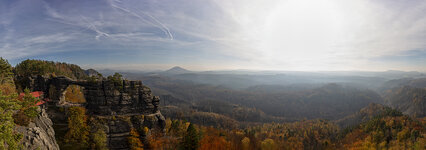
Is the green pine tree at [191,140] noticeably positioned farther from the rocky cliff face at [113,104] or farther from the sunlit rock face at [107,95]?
the sunlit rock face at [107,95]

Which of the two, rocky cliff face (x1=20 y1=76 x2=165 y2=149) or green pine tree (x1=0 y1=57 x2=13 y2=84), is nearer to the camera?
green pine tree (x1=0 y1=57 x2=13 y2=84)

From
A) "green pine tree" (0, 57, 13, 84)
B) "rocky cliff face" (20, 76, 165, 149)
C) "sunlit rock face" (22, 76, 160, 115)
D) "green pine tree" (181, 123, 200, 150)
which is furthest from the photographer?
"green pine tree" (181, 123, 200, 150)

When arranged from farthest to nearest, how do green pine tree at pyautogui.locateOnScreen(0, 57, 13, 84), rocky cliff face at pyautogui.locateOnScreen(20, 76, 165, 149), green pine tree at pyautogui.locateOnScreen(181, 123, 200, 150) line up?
1. green pine tree at pyautogui.locateOnScreen(181, 123, 200, 150)
2. rocky cliff face at pyautogui.locateOnScreen(20, 76, 165, 149)
3. green pine tree at pyautogui.locateOnScreen(0, 57, 13, 84)

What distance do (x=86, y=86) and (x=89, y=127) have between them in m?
12.3

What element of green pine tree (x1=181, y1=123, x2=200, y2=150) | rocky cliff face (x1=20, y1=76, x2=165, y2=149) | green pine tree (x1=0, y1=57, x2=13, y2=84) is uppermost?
green pine tree (x1=0, y1=57, x2=13, y2=84)

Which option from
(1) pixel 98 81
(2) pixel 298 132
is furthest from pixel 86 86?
(2) pixel 298 132

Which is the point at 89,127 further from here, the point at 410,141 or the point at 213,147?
the point at 410,141

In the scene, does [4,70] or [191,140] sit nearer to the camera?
[4,70]

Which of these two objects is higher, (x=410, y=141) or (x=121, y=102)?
(x=121, y=102)

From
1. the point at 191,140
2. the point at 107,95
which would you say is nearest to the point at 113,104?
the point at 107,95

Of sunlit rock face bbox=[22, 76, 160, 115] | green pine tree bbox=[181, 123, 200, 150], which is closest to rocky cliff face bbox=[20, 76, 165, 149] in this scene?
sunlit rock face bbox=[22, 76, 160, 115]

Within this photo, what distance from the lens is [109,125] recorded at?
47.4 metres

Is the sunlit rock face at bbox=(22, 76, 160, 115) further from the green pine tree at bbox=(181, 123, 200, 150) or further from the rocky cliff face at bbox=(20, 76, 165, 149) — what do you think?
the green pine tree at bbox=(181, 123, 200, 150)

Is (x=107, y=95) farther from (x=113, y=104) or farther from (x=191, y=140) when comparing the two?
(x=191, y=140)
